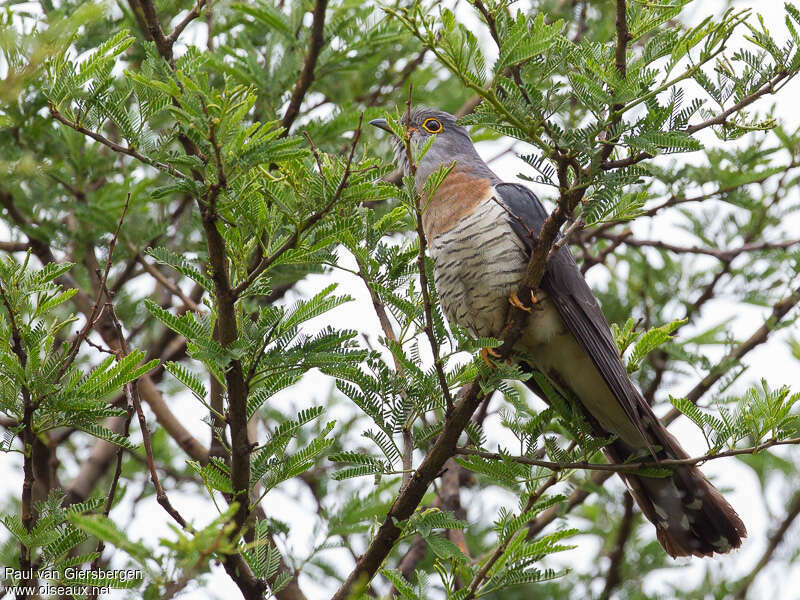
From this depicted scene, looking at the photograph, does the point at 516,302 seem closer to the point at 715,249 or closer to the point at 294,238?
the point at 294,238

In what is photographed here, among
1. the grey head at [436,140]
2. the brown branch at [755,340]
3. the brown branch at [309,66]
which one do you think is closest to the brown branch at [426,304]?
the brown branch at [309,66]

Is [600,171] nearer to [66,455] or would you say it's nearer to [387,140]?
[387,140]

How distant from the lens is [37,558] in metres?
2.89

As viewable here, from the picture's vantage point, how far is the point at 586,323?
334 cm

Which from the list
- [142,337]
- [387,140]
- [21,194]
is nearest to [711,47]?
[387,140]

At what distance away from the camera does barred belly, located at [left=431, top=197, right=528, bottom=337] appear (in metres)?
3.32

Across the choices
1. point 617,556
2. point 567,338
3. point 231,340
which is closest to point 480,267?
point 567,338

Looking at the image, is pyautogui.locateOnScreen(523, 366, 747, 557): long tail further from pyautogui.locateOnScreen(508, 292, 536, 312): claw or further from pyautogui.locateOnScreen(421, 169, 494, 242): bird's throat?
pyautogui.locateOnScreen(421, 169, 494, 242): bird's throat

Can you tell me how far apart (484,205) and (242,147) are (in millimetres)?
1571

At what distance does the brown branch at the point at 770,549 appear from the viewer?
454 centimetres

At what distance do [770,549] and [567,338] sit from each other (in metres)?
2.05

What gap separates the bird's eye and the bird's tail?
178cm

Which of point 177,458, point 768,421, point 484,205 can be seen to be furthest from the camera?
point 177,458

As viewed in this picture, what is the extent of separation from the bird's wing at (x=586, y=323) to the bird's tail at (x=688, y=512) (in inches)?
6.7
